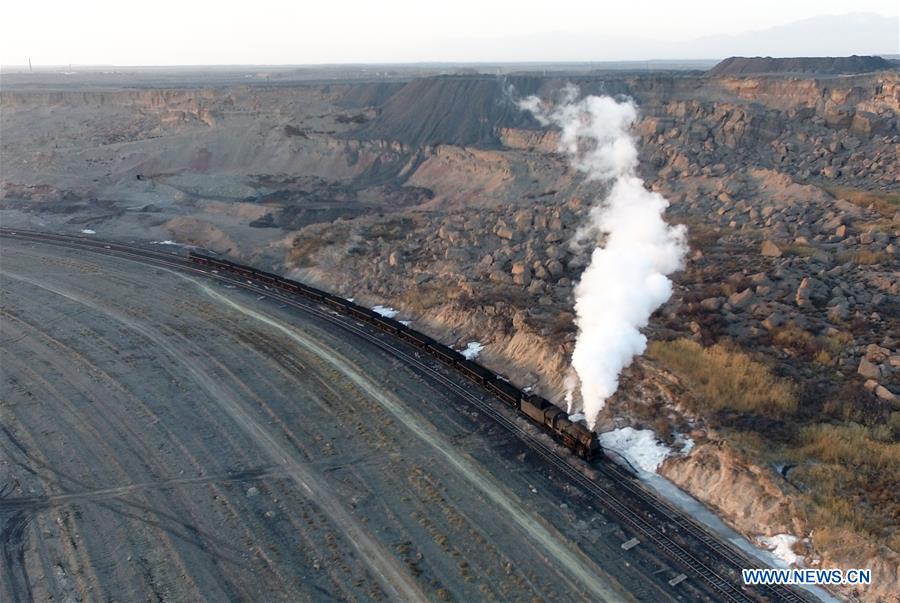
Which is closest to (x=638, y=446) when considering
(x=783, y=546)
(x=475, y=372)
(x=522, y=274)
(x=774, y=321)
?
(x=783, y=546)

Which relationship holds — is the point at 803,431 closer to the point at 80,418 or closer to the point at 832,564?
the point at 832,564

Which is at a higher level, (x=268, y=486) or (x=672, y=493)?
(x=672, y=493)

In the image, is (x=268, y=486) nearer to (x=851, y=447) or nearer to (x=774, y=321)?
(x=851, y=447)

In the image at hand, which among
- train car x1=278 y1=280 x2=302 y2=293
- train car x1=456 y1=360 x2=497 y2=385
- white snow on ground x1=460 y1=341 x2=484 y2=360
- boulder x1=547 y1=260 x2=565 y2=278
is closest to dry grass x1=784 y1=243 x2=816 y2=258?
boulder x1=547 y1=260 x2=565 y2=278

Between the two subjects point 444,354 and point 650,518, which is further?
point 444,354

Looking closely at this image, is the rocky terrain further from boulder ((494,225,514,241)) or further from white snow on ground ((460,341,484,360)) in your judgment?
boulder ((494,225,514,241))

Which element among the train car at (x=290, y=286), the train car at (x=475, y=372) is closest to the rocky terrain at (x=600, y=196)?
the train car at (x=475, y=372)

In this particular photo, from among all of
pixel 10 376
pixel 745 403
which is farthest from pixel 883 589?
pixel 10 376
